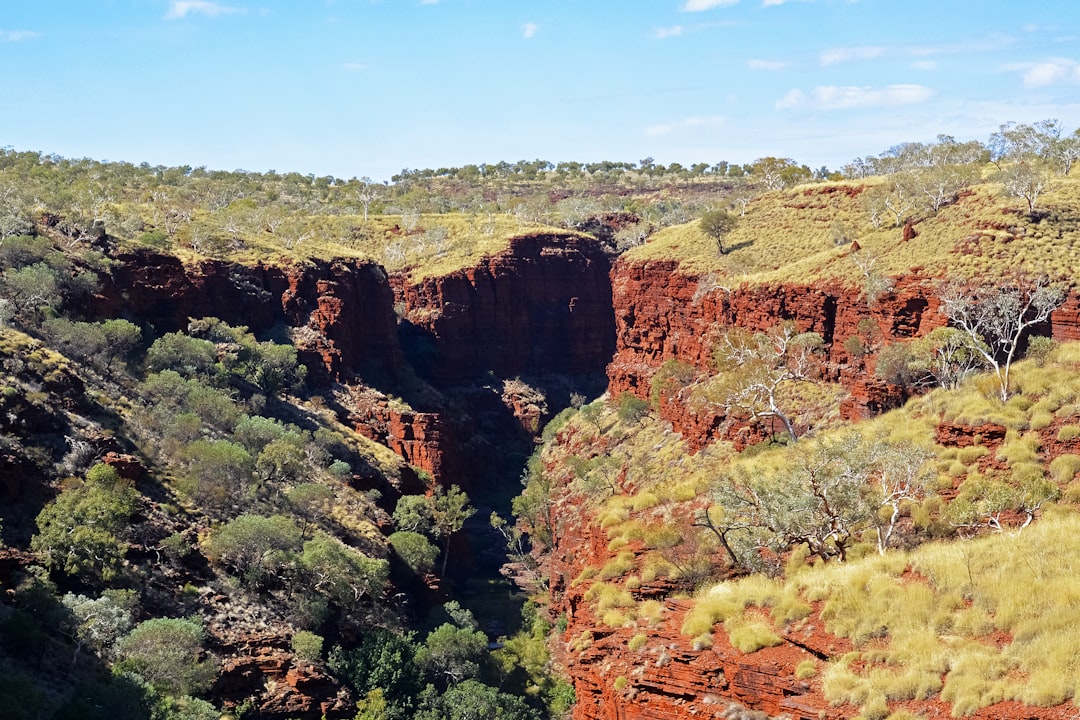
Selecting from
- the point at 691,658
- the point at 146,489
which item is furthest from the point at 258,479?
the point at 691,658

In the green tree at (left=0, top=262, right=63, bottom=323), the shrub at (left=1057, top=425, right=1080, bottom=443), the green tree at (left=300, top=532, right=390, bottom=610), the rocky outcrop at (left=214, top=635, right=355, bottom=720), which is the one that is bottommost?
the rocky outcrop at (left=214, top=635, right=355, bottom=720)

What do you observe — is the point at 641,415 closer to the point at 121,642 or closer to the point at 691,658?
the point at 121,642

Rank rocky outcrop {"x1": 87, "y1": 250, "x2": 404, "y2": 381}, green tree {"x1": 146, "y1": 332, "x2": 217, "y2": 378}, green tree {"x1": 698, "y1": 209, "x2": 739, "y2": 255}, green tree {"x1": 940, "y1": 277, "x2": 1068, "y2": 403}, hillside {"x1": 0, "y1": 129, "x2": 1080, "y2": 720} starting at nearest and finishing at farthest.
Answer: hillside {"x1": 0, "y1": 129, "x2": 1080, "y2": 720} < green tree {"x1": 940, "y1": 277, "x2": 1068, "y2": 403} < green tree {"x1": 146, "y1": 332, "x2": 217, "y2": 378} < rocky outcrop {"x1": 87, "y1": 250, "x2": 404, "y2": 381} < green tree {"x1": 698, "y1": 209, "x2": 739, "y2": 255}

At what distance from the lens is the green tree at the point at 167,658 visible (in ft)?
108

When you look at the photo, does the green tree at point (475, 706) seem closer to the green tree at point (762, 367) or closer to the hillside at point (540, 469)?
the hillside at point (540, 469)

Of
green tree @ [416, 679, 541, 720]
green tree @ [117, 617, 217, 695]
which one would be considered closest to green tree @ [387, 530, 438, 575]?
green tree @ [416, 679, 541, 720]

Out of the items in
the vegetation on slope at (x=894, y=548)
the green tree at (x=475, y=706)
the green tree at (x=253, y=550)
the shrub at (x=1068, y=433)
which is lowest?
the green tree at (x=475, y=706)

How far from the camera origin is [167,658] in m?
33.2

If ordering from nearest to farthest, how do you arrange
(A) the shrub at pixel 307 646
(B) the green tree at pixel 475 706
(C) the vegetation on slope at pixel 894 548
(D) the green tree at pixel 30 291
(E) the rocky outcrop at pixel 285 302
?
(C) the vegetation on slope at pixel 894 548 < (A) the shrub at pixel 307 646 < (B) the green tree at pixel 475 706 < (D) the green tree at pixel 30 291 < (E) the rocky outcrop at pixel 285 302

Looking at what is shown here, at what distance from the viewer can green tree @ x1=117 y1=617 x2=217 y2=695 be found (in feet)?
108

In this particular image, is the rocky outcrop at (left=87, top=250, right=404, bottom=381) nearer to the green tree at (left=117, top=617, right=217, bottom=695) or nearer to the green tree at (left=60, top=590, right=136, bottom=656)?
the green tree at (left=60, top=590, right=136, bottom=656)

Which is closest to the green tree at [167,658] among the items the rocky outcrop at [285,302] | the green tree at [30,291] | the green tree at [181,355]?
the green tree at [30,291]

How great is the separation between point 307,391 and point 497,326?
31706mm

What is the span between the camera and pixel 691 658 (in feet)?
59.7
